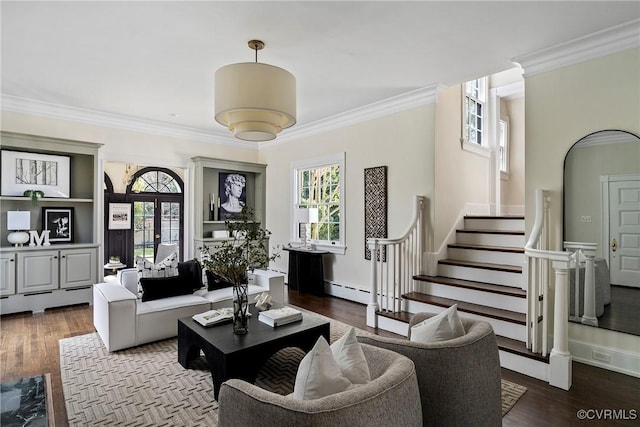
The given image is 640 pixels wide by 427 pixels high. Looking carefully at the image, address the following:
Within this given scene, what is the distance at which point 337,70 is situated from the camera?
3693 mm

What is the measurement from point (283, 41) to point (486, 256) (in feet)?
11.0

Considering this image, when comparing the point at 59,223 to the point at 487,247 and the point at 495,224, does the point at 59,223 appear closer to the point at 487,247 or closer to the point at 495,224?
the point at 487,247

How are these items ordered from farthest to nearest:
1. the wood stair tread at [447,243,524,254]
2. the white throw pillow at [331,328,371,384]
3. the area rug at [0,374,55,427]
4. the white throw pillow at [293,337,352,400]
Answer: the wood stair tread at [447,243,524,254], the area rug at [0,374,55,427], the white throw pillow at [331,328,371,384], the white throw pillow at [293,337,352,400]

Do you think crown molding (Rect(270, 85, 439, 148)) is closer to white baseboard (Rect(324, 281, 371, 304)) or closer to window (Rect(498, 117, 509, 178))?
window (Rect(498, 117, 509, 178))

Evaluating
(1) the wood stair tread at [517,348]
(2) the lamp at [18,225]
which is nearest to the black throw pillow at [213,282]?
(2) the lamp at [18,225]

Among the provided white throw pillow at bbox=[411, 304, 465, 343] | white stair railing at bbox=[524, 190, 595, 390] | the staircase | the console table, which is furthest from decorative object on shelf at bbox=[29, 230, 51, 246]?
white stair railing at bbox=[524, 190, 595, 390]

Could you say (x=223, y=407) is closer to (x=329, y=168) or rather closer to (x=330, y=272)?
(x=330, y=272)

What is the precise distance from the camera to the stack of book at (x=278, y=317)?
112 inches

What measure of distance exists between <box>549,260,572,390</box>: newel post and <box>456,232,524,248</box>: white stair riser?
5.15ft

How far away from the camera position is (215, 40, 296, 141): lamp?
8.88 feet

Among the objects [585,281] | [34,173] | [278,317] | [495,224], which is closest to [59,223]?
[34,173]

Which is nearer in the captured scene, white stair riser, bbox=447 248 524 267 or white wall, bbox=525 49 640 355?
white wall, bbox=525 49 640 355

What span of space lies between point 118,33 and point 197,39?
640mm

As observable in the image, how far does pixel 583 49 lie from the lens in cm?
309
